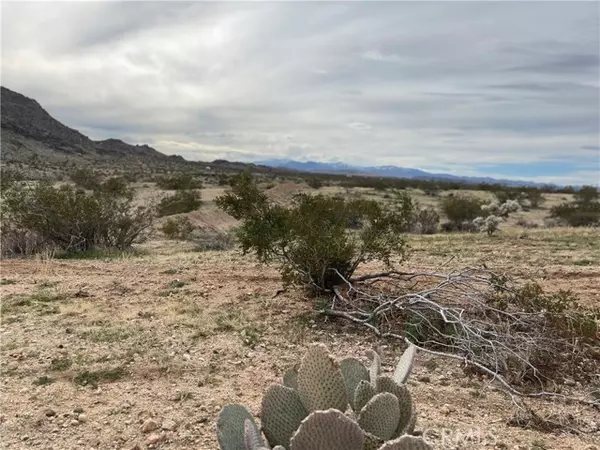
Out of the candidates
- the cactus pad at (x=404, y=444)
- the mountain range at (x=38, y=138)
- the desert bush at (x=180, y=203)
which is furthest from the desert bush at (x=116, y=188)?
the mountain range at (x=38, y=138)

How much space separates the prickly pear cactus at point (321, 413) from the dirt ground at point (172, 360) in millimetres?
1054

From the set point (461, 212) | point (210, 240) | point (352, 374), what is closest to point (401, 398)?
point (352, 374)

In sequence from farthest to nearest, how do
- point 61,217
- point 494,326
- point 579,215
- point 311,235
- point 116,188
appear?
1. point 579,215
2. point 116,188
3. point 61,217
4. point 311,235
5. point 494,326

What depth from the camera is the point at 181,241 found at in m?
16.8

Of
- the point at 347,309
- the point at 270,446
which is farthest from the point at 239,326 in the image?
the point at 270,446

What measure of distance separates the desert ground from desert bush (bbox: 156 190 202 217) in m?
12.6

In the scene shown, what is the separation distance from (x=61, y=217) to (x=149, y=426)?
9.67 m

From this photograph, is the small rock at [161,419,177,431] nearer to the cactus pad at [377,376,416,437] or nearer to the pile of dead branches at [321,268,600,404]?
the cactus pad at [377,376,416,437]

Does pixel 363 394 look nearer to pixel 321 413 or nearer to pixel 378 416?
pixel 378 416

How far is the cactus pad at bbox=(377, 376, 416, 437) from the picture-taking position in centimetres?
311

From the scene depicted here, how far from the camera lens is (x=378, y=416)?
2877 mm

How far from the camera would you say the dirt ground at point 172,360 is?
423cm

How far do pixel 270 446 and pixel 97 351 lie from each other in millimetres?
3258

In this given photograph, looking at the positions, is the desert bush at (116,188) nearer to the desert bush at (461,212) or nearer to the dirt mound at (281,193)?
the dirt mound at (281,193)
